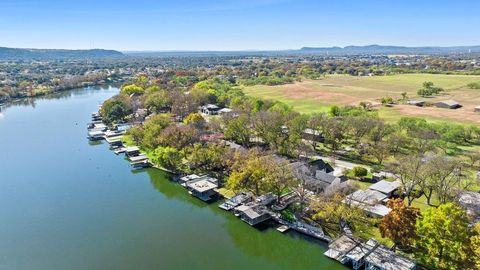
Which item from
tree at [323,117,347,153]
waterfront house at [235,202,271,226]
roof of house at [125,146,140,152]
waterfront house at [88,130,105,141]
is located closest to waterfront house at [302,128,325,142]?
tree at [323,117,347,153]

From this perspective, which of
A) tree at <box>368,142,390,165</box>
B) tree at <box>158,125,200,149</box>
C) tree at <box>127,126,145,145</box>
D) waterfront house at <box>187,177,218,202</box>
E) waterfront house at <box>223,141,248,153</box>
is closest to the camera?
waterfront house at <box>187,177,218,202</box>

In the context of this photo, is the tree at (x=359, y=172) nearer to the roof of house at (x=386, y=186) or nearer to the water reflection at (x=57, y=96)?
the roof of house at (x=386, y=186)

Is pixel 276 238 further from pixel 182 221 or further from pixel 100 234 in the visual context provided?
pixel 100 234

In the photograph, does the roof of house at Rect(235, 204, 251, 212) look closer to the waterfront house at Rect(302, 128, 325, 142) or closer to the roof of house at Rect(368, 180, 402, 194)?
the roof of house at Rect(368, 180, 402, 194)

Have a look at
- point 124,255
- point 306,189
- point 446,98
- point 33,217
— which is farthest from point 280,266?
point 446,98

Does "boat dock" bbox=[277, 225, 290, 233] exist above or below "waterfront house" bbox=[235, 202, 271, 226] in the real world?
below

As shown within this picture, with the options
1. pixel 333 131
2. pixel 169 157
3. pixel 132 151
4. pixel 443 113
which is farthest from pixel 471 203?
pixel 443 113

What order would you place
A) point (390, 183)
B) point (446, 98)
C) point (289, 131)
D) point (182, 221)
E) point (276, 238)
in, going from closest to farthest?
point (276, 238) < point (182, 221) < point (390, 183) < point (289, 131) < point (446, 98)
